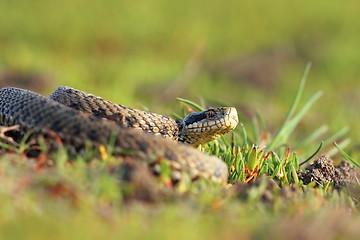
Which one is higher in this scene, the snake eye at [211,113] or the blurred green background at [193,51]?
the blurred green background at [193,51]

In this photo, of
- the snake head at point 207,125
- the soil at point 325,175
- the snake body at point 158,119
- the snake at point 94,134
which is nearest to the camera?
the snake at point 94,134

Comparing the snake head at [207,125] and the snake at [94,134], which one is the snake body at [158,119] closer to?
the snake head at [207,125]

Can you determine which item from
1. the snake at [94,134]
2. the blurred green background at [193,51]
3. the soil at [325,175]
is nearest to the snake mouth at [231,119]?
the soil at [325,175]

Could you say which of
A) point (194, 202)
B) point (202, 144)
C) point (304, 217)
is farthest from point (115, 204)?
point (202, 144)

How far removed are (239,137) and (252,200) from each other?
10.1ft

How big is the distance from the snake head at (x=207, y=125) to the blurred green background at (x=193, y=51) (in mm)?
5469

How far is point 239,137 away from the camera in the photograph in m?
7.40

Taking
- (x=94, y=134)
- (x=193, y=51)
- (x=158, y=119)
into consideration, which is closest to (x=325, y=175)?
(x=158, y=119)

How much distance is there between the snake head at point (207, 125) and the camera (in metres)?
6.28

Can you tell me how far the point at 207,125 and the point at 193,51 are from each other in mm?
11942

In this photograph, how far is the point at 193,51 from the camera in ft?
59.4

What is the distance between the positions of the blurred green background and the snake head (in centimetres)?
547

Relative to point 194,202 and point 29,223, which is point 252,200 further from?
point 29,223

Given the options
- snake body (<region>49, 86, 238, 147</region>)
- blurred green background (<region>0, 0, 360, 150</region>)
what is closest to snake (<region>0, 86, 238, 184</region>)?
snake body (<region>49, 86, 238, 147</region>)
